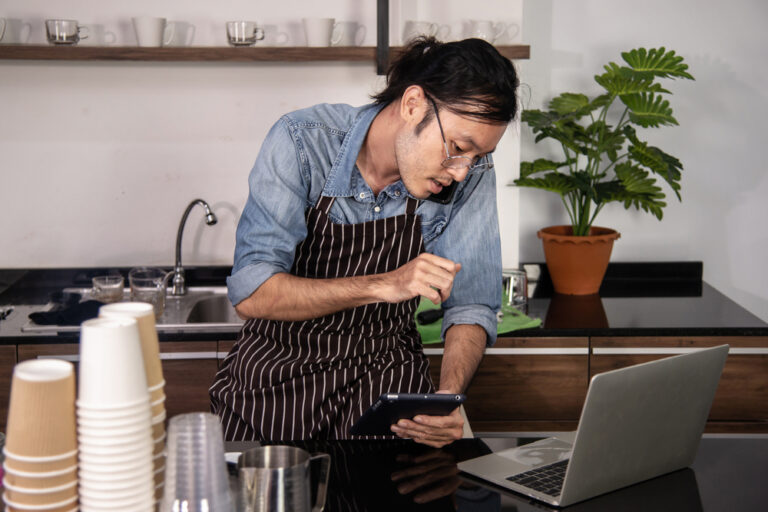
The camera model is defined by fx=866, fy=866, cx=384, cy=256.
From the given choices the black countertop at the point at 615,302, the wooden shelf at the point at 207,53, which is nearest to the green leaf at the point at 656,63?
the wooden shelf at the point at 207,53

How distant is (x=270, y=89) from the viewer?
3078mm

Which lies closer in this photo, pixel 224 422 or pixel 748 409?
pixel 224 422

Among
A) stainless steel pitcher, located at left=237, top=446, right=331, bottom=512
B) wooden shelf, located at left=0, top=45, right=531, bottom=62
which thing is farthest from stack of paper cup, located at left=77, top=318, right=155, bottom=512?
wooden shelf, located at left=0, top=45, right=531, bottom=62

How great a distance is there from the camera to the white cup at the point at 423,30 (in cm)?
287

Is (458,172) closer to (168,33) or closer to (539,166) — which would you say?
(539,166)

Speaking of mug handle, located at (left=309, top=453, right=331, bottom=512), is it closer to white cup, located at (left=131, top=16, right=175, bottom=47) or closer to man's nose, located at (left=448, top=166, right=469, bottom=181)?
man's nose, located at (left=448, top=166, right=469, bottom=181)

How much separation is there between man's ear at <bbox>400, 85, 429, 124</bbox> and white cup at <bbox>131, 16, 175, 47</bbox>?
55.9 inches

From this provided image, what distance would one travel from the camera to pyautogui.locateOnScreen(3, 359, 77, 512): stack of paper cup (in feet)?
2.95

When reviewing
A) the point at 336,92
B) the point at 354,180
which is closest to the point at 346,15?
the point at 336,92

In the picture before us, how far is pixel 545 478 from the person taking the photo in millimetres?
1346

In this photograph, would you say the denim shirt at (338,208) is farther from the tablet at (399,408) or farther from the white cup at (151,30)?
the white cup at (151,30)

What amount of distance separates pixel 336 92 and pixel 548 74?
31.1 inches

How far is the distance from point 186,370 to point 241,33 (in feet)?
3.63

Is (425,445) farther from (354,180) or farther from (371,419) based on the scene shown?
(354,180)
